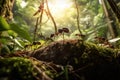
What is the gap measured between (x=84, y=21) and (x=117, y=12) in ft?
37.2

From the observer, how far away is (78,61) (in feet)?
5.16

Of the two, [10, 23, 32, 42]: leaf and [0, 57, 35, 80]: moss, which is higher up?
[10, 23, 32, 42]: leaf

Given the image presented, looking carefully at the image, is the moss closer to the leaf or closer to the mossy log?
the mossy log

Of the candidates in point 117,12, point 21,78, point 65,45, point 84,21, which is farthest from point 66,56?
point 84,21

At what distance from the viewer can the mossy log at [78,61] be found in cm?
146

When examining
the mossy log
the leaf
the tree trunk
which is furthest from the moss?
the tree trunk

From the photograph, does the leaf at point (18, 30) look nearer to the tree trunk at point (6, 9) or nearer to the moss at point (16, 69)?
the moss at point (16, 69)

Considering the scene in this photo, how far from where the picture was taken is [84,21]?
1332cm

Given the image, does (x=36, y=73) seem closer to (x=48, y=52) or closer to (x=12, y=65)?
(x=12, y=65)

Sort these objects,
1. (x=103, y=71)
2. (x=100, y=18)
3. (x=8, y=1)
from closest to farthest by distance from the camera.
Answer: (x=103, y=71) → (x=8, y=1) → (x=100, y=18)

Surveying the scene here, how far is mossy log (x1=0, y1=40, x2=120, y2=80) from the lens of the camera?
57.6 inches

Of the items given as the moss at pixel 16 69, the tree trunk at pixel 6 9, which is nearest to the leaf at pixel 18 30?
the moss at pixel 16 69

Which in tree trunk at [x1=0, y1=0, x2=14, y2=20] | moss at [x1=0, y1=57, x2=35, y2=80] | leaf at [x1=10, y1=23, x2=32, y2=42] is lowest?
moss at [x1=0, y1=57, x2=35, y2=80]

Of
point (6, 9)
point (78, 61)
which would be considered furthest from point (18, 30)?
point (6, 9)
